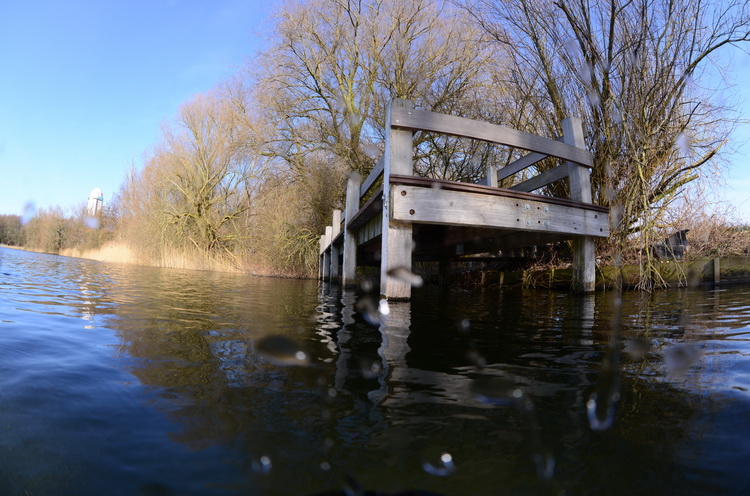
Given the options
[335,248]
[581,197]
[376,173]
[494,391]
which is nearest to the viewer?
[494,391]

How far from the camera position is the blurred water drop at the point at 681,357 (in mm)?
1757

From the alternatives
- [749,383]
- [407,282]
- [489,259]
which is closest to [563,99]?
[489,259]

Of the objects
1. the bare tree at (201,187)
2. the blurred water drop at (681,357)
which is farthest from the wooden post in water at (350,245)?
the bare tree at (201,187)

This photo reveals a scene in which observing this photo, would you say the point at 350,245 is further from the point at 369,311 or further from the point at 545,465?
the point at 545,465

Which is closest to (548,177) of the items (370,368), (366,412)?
(370,368)

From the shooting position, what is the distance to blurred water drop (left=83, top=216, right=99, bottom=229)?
2627cm

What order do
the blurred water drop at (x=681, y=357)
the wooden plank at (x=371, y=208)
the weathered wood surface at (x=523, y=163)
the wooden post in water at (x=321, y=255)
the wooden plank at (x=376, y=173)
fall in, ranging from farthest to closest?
1. the wooden post in water at (x=321, y=255)
2. the weathered wood surface at (x=523, y=163)
3. the wooden plank at (x=376, y=173)
4. the wooden plank at (x=371, y=208)
5. the blurred water drop at (x=681, y=357)

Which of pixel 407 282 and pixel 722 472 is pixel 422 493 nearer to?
pixel 722 472

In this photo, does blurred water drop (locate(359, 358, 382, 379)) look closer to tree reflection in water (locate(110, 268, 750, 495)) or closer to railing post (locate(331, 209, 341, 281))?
tree reflection in water (locate(110, 268, 750, 495))

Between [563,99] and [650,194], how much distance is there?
6.48 feet

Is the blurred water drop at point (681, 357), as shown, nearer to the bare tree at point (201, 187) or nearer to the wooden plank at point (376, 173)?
the wooden plank at point (376, 173)

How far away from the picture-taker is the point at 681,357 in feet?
6.42

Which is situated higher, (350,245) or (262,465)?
(350,245)

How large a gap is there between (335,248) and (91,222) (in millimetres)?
24234
